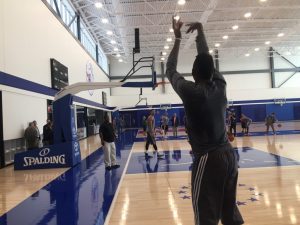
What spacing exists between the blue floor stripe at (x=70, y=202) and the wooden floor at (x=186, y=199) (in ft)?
→ 0.98

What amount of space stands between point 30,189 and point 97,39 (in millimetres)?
25997

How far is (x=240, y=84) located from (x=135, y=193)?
36510 mm

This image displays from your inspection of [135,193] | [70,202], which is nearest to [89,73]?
[135,193]

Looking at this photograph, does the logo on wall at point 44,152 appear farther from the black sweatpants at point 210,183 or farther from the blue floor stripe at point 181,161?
the black sweatpants at point 210,183

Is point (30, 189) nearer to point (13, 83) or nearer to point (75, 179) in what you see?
point (75, 179)

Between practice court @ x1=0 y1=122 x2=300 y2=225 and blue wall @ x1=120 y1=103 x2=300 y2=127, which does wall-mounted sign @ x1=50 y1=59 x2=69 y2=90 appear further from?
blue wall @ x1=120 y1=103 x2=300 y2=127

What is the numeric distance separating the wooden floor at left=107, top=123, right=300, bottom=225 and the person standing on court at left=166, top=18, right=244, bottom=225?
3.01m

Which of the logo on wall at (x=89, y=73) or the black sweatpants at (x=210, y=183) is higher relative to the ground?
the logo on wall at (x=89, y=73)

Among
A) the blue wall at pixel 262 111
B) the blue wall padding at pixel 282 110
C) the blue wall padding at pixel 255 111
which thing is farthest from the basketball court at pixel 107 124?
the blue wall padding at pixel 282 110

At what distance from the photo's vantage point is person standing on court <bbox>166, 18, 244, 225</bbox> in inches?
88.4

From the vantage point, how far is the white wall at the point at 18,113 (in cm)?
1243

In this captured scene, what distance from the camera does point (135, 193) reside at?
734cm

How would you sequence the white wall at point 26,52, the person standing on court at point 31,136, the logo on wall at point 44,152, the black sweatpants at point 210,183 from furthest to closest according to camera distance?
the person standing on court at point 31,136
the white wall at point 26,52
the logo on wall at point 44,152
the black sweatpants at point 210,183

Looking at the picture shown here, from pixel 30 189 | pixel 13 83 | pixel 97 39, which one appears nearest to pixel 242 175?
pixel 30 189
